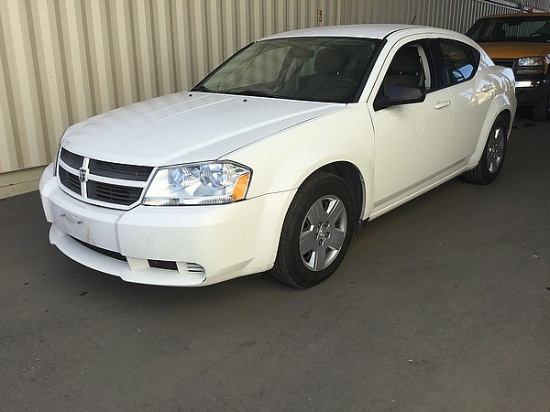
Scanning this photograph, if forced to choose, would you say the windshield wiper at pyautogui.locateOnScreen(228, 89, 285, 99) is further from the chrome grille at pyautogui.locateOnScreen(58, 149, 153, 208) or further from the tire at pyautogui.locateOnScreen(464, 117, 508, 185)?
the tire at pyautogui.locateOnScreen(464, 117, 508, 185)

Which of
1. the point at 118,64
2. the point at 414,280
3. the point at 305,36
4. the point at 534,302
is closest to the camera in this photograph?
the point at 534,302

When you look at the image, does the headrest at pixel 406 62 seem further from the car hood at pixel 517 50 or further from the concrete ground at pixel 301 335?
the car hood at pixel 517 50

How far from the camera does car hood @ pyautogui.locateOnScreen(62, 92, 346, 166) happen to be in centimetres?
325

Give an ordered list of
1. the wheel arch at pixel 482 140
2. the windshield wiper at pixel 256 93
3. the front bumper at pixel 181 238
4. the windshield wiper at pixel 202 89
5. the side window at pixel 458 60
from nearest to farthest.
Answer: the front bumper at pixel 181 238
the windshield wiper at pixel 256 93
the windshield wiper at pixel 202 89
the side window at pixel 458 60
the wheel arch at pixel 482 140

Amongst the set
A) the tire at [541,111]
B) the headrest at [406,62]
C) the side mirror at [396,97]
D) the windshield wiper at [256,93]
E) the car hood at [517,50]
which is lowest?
the tire at [541,111]

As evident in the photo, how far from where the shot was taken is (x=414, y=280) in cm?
388

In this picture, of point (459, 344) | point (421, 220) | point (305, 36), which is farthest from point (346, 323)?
point (305, 36)

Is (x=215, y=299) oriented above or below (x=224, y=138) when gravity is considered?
below

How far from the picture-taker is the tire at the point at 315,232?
3.44 metres

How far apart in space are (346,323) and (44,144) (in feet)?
13.4

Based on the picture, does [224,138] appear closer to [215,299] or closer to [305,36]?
[215,299]

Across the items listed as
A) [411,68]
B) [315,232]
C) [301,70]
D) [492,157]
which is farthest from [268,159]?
[492,157]

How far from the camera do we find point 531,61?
9.29 meters

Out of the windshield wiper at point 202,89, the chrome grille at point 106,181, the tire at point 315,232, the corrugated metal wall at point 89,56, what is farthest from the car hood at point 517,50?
the chrome grille at point 106,181
